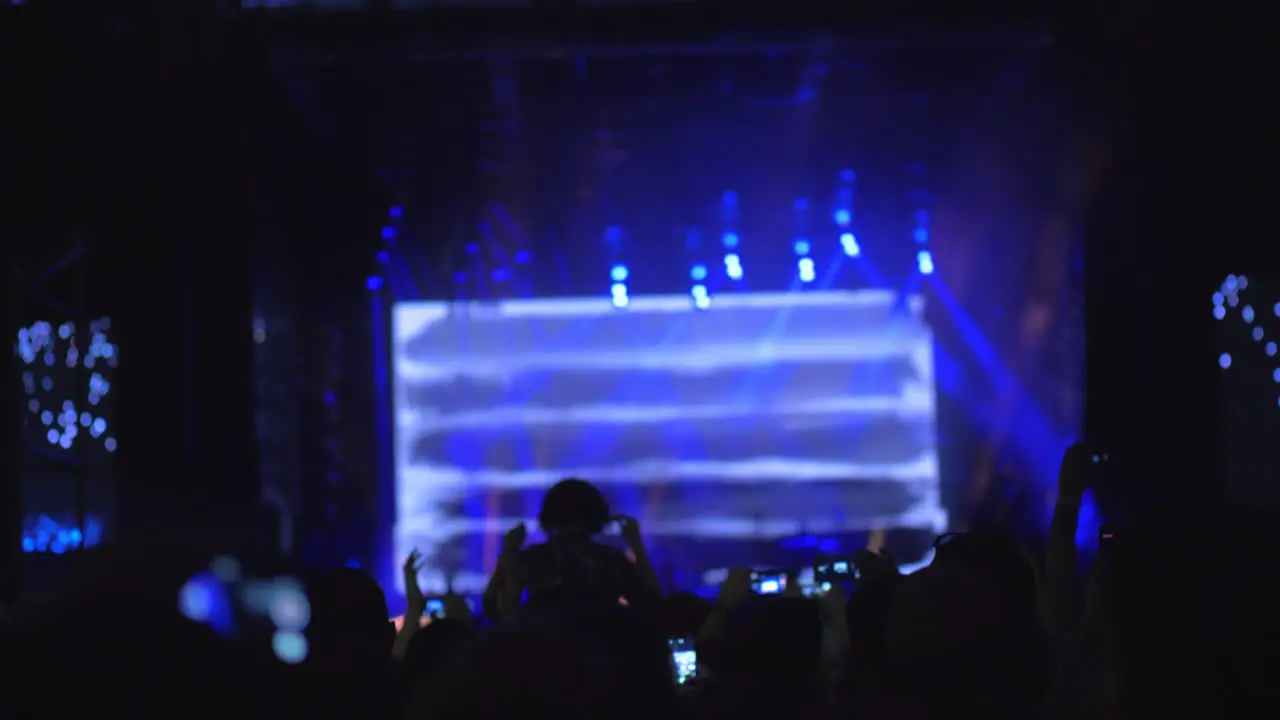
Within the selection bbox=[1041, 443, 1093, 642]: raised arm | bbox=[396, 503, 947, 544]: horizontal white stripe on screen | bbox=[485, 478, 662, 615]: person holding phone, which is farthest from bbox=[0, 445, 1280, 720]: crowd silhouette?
bbox=[396, 503, 947, 544]: horizontal white stripe on screen

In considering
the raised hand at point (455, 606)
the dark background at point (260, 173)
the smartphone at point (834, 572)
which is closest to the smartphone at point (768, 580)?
the smartphone at point (834, 572)

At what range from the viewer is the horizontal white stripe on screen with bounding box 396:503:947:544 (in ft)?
22.8

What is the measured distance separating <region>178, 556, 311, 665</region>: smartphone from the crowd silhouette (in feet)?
0.06

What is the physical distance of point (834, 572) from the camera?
9.91 ft

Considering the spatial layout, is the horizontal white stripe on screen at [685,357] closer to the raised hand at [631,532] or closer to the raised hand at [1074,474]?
the raised hand at [631,532]

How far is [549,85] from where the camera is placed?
223 inches

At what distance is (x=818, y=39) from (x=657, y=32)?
70 centimetres

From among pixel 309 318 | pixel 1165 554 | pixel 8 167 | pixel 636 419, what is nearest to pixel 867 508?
pixel 636 419

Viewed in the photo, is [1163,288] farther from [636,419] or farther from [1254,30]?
[636,419]

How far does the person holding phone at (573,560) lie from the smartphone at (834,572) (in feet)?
1.40

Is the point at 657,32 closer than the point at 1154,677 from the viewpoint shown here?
No

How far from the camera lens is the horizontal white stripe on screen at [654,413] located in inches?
276

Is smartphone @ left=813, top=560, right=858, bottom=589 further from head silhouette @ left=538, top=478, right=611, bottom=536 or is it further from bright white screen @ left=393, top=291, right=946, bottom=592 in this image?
bright white screen @ left=393, top=291, right=946, bottom=592

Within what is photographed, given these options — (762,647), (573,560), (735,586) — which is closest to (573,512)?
(573,560)
